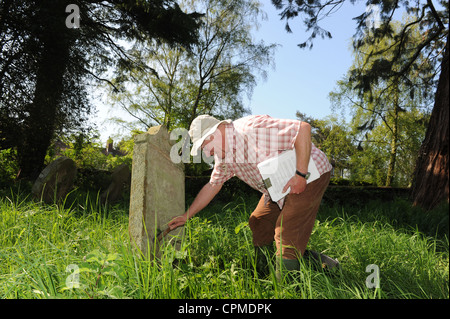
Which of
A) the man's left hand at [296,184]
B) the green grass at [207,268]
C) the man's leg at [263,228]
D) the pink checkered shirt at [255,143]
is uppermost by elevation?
the pink checkered shirt at [255,143]

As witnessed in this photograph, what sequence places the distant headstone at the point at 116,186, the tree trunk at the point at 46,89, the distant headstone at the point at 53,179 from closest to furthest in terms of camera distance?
the distant headstone at the point at 53,179, the distant headstone at the point at 116,186, the tree trunk at the point at 46,89

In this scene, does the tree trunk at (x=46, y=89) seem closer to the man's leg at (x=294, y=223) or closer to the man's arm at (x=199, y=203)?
the man's arm at (x=199, y=203)

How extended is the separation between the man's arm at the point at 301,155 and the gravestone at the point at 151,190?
92cm

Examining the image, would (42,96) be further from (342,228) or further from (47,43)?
(342,228)

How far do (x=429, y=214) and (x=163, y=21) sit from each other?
7291mm

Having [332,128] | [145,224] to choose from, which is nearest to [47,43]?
[145,224]

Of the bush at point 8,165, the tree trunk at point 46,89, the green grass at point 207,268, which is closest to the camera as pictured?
the green grass at point 207,268

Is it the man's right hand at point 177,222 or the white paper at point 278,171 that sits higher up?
the white paper at point 278,171

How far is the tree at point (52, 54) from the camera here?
736 centimetres

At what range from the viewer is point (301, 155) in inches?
72.1

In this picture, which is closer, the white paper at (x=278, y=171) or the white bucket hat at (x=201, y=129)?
the white paper at (x=278, y=171)

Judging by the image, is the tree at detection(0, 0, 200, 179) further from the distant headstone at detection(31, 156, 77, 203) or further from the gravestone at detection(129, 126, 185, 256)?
the gravestone at detection(129, 126, 185, 256)

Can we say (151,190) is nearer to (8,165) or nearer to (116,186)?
(116,186)

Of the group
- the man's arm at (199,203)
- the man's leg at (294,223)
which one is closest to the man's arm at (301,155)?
the man's leg at (294,223)
